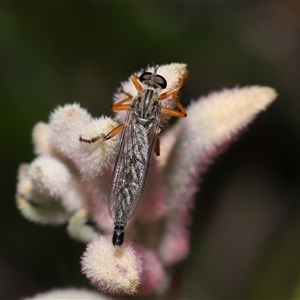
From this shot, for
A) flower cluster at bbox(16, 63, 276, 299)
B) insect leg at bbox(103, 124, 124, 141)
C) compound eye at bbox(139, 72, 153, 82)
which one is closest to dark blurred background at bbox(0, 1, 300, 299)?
flower cluster at bbox(16, 63, 276, 299)

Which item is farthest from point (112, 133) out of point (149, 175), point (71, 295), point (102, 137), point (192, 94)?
point (192, 94)

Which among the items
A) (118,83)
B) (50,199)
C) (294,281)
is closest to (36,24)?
(118,83)

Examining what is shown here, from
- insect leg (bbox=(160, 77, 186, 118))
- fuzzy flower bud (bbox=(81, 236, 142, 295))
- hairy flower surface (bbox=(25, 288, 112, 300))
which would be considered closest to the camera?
fuzzy flower bud (bbox=(81, 236, 142, 295))

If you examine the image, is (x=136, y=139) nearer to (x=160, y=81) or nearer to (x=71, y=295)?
(x=160, y=81)

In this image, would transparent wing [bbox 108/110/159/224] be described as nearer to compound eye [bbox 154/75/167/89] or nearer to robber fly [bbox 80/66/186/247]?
robber fly [bbox 80/66/186/247]

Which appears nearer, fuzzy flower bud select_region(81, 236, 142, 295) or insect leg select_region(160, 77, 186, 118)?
fuzzy flower bud select_region(81, 236, 142, 295)

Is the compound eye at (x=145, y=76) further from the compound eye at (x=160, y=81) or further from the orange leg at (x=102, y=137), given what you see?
the orange leg at (x=102, y=137)

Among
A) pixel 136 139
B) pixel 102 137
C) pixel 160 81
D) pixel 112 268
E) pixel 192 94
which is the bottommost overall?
pixel 112 268
